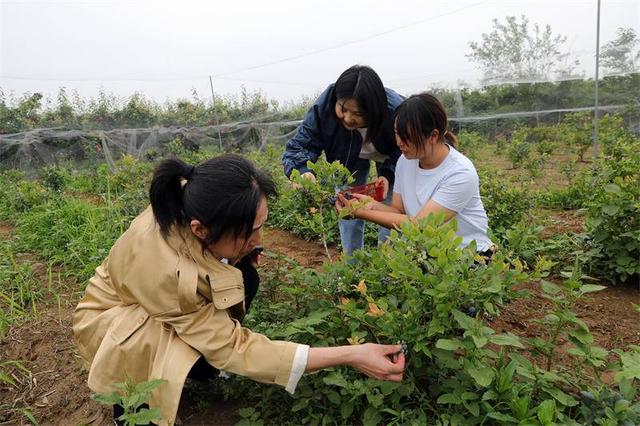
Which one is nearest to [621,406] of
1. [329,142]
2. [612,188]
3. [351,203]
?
[351,203]

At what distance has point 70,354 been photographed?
2543 mm

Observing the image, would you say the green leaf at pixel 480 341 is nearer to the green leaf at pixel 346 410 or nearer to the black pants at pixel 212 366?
the green leaf at pixel 346 410

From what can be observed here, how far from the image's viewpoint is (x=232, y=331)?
150cm

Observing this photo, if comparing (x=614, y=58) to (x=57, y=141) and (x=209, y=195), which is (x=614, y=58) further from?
(x=57, y=141)

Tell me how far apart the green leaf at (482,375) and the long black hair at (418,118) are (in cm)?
101

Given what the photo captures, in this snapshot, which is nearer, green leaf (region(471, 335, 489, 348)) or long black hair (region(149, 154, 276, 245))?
green leaf (region(471, 335, 489, 348))

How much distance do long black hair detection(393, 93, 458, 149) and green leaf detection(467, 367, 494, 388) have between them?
1.01 m

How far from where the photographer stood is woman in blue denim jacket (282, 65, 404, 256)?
2238mm

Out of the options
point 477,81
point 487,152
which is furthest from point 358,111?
point 487,152

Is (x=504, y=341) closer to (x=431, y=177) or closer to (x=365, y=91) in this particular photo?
(x=431, y=177)

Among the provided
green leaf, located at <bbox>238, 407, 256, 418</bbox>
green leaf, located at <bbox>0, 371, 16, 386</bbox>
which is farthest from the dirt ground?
green leaf, located at <bbox>238, 407, 256, 418</bbox>

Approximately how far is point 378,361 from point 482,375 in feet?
0.98

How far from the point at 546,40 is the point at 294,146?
1063 centimetres

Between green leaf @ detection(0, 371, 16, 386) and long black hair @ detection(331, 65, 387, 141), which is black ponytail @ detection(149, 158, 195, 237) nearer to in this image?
long black hair @ detection(331, 65, 387, 141)
